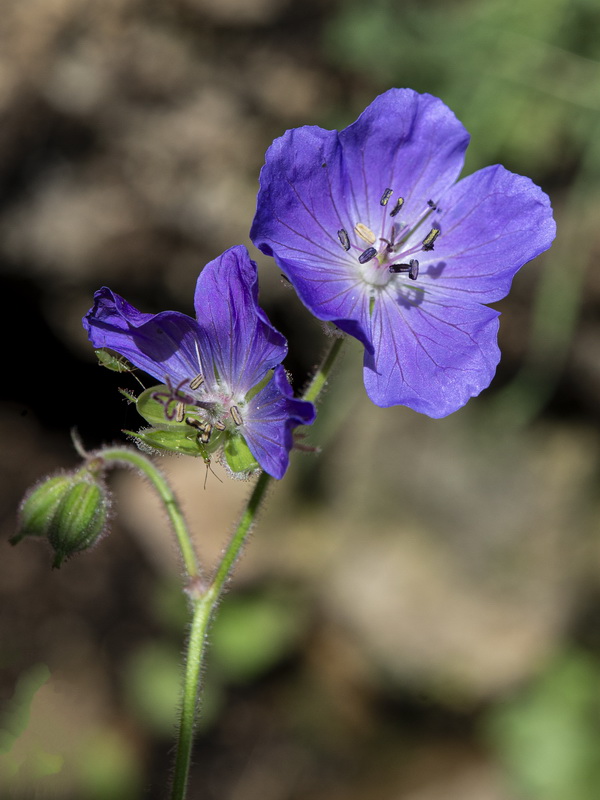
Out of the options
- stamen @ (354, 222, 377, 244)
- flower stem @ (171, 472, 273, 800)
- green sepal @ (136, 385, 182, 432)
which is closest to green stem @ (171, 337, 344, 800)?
flower stem @ (171, 472, 273, 800)

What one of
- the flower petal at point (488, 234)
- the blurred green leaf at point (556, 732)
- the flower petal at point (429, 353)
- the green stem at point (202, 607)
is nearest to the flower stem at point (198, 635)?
the green stem at point (202, 607)

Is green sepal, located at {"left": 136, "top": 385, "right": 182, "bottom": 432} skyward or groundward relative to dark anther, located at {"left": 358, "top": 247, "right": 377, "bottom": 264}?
groundward

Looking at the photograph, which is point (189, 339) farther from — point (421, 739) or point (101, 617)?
point (421, 739)

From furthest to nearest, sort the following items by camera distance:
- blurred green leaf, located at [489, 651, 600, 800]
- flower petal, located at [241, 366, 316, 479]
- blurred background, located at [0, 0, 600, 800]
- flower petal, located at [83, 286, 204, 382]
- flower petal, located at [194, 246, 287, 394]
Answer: blurred background, located at [0, 0, 600, 800], blurred green leaf, located at [489, 651, 600, 800], flower petal, located at [83, 286, 204, 382], flower petal, located at [194, 246, 287, 394], flower petal, located at [241, 366, 316, 479]

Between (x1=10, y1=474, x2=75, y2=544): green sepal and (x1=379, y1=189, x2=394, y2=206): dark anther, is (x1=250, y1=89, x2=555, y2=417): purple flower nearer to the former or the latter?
(x1=379, y1=189, x2=394, y2=206): dark anther

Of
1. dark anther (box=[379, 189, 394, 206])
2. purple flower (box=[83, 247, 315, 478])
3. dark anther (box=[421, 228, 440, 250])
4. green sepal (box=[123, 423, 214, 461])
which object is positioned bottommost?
green sepal (box=[123, 423, 214, 461])

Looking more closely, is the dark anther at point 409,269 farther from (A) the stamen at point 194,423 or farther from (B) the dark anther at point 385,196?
(A) the stamen at point 194,423

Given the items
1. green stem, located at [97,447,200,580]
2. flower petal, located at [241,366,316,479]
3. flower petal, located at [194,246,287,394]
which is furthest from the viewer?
green stem, located at [97,447,200,580]
